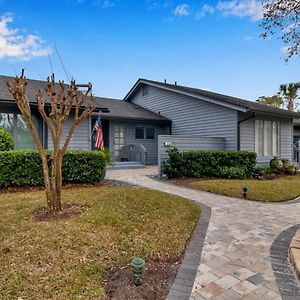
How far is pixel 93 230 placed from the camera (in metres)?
4.20

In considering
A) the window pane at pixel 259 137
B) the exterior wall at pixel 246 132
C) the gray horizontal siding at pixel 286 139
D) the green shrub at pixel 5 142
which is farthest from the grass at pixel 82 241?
the gray horizontal siding at pixel 286 139

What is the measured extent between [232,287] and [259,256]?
1042 mm

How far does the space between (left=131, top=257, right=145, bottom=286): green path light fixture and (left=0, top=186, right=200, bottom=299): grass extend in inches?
15.1

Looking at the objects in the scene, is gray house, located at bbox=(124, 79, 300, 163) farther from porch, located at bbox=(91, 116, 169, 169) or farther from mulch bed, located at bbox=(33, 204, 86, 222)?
mulch bed, located at bbox=(33, 204, 86, 222)

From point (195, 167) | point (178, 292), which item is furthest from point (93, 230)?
point (195, 167)

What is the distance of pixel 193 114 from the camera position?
50.8 feet

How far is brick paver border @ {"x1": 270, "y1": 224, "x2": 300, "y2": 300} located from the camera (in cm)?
274

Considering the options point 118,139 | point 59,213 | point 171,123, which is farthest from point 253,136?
point 59,213

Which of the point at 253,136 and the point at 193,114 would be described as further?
the point at 193,114

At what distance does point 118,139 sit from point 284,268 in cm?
1377

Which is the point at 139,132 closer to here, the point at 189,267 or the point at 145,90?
the point at 145,90

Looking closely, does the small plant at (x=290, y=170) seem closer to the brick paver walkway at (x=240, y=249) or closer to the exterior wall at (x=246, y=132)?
the exterior wall at (x=246, y=132)

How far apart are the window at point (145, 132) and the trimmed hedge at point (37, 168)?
860 centimetres

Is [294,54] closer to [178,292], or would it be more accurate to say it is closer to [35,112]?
[178,292]
